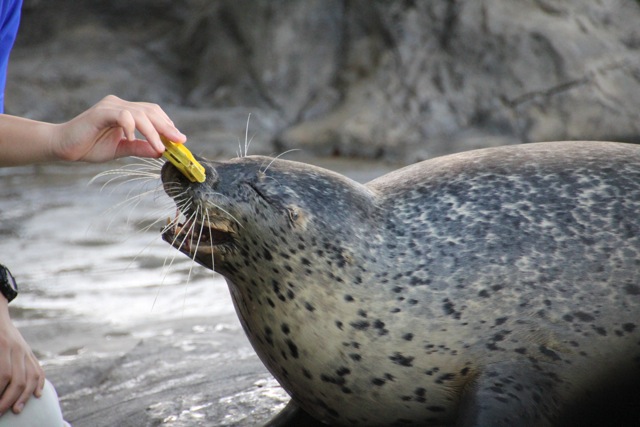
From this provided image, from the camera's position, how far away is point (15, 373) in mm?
2361

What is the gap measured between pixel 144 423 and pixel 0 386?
87 cm

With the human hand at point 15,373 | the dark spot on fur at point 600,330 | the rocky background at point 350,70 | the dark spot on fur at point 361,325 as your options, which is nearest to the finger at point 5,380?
the human hand at point 15,373

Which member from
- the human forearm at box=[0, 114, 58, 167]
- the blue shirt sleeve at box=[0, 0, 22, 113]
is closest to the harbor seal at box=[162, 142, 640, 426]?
the human forearm at box=[0, 114, 58, 167]

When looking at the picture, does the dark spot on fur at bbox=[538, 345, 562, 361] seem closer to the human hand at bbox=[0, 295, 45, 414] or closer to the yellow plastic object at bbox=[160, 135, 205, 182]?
the yellow plastic object at bbox=[160, 135, 205, 182]

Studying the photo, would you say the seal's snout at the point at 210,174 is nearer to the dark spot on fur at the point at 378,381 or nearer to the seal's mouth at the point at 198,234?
the seal's mouth at the point at 198,234

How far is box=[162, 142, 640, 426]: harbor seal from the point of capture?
254cm

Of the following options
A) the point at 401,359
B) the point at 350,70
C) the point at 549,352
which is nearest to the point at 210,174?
the point at 401,359

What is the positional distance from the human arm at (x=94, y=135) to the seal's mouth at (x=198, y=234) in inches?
10.4

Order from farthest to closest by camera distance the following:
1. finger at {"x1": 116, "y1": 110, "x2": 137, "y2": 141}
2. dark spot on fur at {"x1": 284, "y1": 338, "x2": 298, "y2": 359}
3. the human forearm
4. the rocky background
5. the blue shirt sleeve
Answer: the rocky background, the blue shirt sleeve, dark spot on fur at {"x1": 284, "y1": 338, "x2": 298, "y2": 359}, the human forearm, finger at {"x1": 116, "y1": 110, "x2": 137, "y2": 141}

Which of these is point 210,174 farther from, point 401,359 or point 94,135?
point 401,359

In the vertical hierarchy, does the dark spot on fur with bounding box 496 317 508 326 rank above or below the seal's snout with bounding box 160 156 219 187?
below

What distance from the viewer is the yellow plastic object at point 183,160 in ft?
8.33

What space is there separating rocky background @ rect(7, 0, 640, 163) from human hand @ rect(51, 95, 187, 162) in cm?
794

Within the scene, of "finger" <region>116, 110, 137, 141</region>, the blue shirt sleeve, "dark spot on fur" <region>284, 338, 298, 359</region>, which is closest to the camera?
"finger" <region>116, 110, 137, 141</region>
